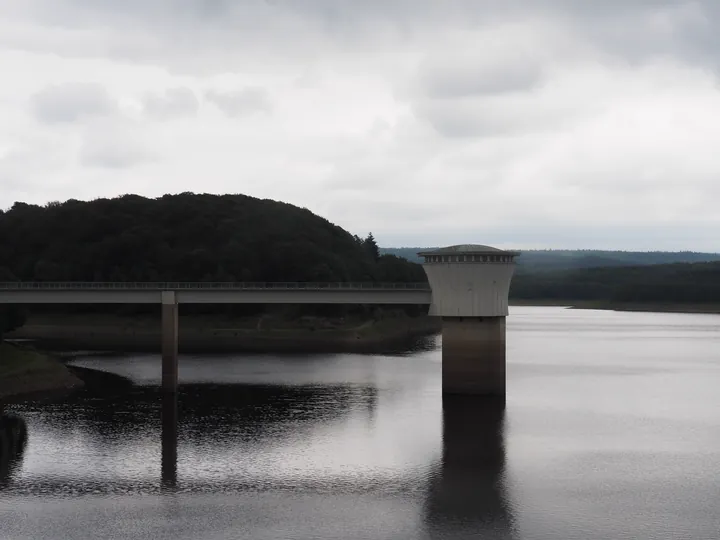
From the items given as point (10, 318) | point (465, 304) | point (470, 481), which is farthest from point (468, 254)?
point (10, 318)

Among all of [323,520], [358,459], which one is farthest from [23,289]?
[323,520]

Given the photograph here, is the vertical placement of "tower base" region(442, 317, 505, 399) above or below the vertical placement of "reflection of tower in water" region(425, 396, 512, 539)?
above

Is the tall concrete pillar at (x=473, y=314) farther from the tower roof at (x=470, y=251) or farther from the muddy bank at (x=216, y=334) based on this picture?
the muddy bank at (x=216, y=334)

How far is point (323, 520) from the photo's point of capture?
47.5m

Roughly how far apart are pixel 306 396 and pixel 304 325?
82869 mm

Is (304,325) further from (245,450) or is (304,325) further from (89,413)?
(245,450)

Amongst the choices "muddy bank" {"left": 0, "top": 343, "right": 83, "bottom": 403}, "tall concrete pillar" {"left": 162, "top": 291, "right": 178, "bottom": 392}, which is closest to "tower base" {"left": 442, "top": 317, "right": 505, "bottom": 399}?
"tall concrete pillar" {"left": 162, "top": 291, "right": 178, "bottom": 392}

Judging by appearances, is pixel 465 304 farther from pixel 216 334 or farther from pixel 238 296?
pixel 216 334

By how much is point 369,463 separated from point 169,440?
16103 mm

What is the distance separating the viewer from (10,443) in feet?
216

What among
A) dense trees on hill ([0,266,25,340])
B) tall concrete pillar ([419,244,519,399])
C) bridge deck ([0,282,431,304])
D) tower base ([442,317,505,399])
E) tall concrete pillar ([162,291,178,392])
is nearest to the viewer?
tower base ([442,317,505,399])

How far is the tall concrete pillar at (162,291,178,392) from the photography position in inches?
3602

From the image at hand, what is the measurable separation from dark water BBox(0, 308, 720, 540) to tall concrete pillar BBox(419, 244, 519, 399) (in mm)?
3490

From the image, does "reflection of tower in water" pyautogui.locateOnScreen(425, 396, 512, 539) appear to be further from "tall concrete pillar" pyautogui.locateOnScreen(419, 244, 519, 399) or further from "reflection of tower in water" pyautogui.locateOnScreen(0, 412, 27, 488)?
"reflection of tower in water" pyautogui.locateOnScreen(0, 412, 27, 488)
